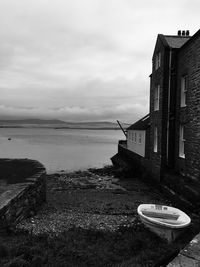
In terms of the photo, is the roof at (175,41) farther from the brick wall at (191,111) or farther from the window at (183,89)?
the window at (183,89)

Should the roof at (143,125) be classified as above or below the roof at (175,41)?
below

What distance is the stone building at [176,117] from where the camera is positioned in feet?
48.3

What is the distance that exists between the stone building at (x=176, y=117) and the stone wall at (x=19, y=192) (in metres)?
7.23

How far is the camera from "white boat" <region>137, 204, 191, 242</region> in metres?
8.43

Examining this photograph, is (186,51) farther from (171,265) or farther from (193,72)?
(171,265)

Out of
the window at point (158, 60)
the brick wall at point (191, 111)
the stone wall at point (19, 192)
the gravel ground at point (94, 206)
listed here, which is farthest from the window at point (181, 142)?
the stone wall at point (19, 192)

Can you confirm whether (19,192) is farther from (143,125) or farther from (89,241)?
(143,125)

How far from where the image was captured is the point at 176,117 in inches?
711

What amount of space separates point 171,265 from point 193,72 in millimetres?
12100

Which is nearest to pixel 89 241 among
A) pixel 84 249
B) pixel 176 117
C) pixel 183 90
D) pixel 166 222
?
pixel 84 249

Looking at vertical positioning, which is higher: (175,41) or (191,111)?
(175,41)

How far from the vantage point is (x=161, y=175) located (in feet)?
62.7

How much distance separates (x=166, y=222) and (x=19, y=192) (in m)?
5.02

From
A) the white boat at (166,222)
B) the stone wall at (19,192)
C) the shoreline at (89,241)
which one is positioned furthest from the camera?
the white boat at (166,222)
